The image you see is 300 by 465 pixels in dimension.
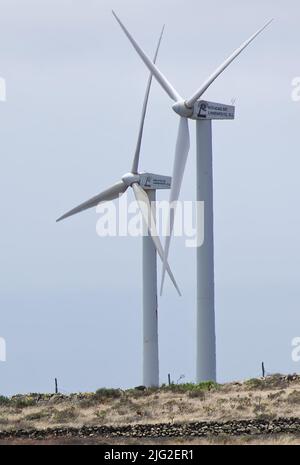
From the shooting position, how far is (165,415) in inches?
2158

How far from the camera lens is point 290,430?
4388 cm

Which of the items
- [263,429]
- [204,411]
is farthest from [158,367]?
[263,429]

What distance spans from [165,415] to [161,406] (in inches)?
98.6

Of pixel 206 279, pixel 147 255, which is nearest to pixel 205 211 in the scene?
pixel 206 279

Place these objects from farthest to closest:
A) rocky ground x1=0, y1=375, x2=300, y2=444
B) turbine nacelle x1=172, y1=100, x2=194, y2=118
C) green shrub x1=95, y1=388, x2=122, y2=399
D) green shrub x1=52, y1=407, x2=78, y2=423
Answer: turbine nacelle x1=172, y1=100, x2=194, y2=118 → green shrub x1=95, y1=388, x2=122, y2=399 → green shrub x1=52, y1=407, x2=78, y2=423 → rocky ground x1=0, y1=375, x2=300, y2=444

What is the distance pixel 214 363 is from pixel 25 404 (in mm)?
13638

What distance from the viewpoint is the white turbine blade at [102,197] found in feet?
260

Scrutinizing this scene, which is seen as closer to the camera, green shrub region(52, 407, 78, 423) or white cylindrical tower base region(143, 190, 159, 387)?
green shrub region(52, 407, 78, 423)

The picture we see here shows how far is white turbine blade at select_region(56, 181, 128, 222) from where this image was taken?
79.3 metres

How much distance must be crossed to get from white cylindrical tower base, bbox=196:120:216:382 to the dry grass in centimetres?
799

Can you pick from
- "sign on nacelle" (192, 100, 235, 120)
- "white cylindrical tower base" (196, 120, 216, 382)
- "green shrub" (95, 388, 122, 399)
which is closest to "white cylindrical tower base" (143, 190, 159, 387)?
"white cylindrical tower base" (196, 120, 216, 382)

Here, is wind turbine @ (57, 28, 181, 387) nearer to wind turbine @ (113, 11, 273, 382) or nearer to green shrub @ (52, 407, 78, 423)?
wind turbine @ (113, 11, 273, 382)

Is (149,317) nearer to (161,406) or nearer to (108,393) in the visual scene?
(108,393)

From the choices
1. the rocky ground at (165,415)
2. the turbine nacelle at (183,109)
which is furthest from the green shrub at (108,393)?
the turbine nacelle at (183,109)
